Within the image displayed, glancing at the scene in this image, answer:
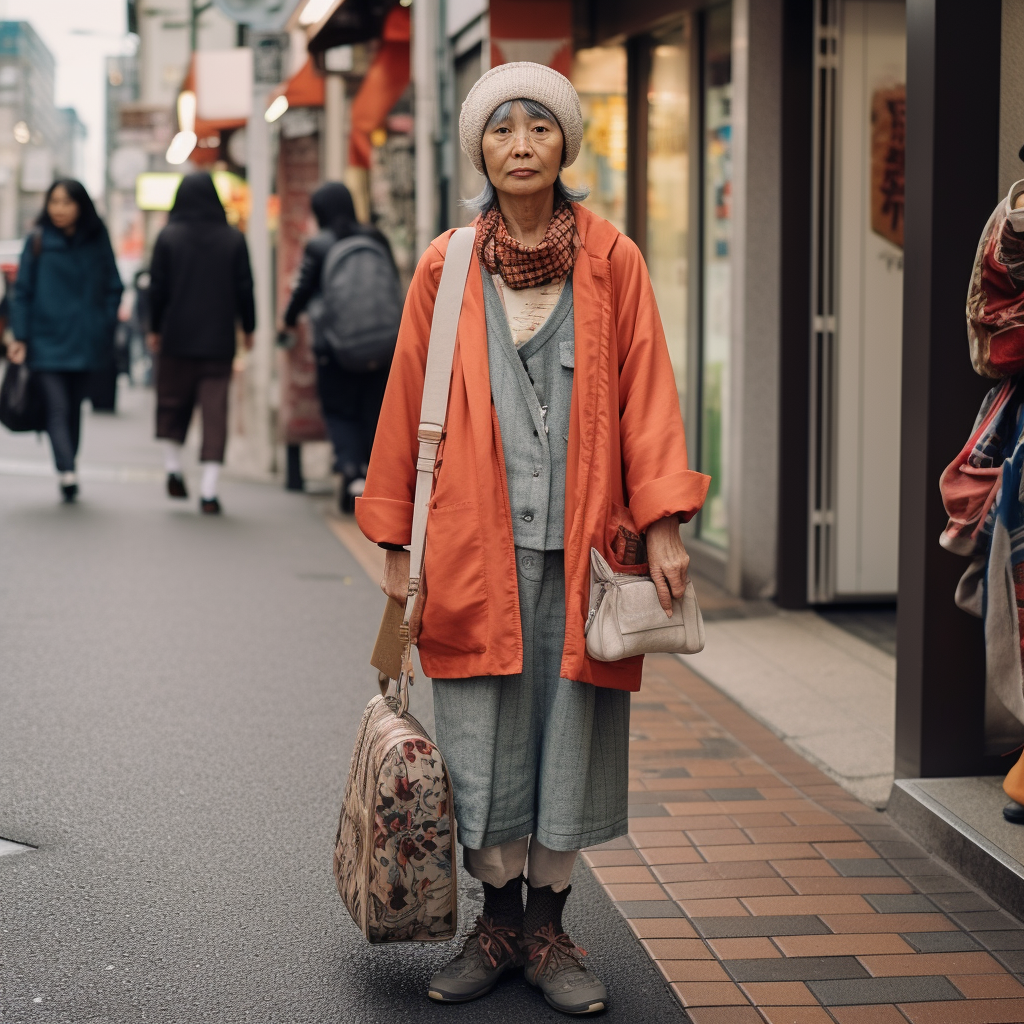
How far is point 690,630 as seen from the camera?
3.25 meters

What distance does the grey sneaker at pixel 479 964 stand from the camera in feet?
11.1

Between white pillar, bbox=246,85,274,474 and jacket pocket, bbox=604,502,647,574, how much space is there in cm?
1114

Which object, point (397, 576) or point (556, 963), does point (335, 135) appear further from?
point (556, 963)

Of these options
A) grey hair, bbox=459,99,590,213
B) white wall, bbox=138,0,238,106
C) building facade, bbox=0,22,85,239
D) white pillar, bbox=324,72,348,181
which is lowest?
grey hair, bbox=459,99,590,213

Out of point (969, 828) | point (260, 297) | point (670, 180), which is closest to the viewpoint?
point (969, 828)

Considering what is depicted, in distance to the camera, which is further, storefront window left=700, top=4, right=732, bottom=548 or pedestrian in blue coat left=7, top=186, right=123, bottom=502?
pedestrian in blue coat left=7, top=186, right=123, bottom=502

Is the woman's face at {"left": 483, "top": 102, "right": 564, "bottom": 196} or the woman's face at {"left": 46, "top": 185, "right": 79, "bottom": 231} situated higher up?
the woman's face at {"left": 46, "top": 185, "right": 79, "bottom": 231}

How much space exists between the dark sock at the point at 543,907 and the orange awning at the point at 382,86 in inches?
422

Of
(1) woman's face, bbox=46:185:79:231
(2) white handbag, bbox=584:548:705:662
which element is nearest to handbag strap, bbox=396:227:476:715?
(2) white handbag, bbox=584:548:705:662

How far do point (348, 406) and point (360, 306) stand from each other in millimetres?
850

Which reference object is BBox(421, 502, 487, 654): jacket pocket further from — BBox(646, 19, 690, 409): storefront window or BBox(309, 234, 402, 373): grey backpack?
BBox(309, 234, 402, 373): grey backpack

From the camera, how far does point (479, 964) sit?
3443 millimetres

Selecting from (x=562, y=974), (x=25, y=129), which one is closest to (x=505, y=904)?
(x=562, y=974)

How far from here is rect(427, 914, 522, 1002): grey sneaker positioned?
339cm
